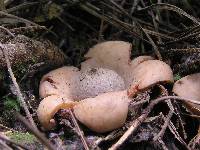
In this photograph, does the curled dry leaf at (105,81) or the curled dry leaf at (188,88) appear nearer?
the curled dry leaf at (105,81)

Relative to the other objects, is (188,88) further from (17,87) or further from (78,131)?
(17,87)

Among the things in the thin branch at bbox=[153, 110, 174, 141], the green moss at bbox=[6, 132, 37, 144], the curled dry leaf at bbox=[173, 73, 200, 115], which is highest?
the curled dry leaf at bbox=[173, 73, 200, 115]

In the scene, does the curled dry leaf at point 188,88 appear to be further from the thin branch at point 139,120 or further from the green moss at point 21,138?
the green moss at point 21,138

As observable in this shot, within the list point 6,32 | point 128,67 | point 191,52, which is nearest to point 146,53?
point 128,67

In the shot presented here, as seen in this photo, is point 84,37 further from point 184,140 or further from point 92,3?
point 184,140

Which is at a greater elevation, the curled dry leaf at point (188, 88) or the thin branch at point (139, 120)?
the curled dry leaf at point (188, 88)

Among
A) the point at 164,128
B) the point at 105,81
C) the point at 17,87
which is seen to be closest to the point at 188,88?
the point at 164,128

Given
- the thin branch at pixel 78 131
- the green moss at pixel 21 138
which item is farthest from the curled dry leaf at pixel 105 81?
the green moss at pixel 21 138

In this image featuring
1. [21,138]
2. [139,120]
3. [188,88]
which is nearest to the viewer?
[21,138]

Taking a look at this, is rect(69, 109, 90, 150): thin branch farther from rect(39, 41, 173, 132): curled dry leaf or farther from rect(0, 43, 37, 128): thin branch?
rect(0, 43, 37, 128): thin branch

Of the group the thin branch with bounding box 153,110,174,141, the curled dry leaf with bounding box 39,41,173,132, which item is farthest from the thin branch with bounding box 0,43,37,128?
the thin branch with bounding box 153,110,174,141
